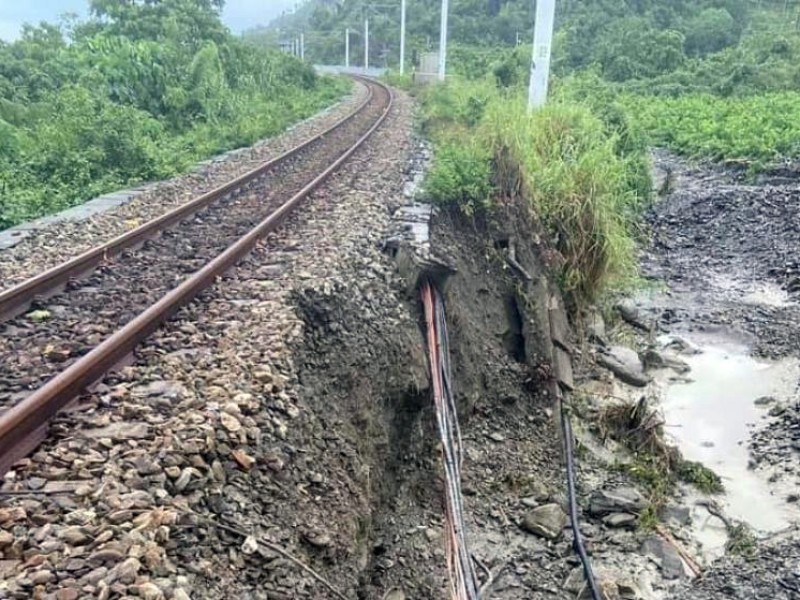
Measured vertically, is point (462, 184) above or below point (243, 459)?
above

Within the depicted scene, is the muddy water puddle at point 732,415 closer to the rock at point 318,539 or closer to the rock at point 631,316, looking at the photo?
the rock at point 631,316

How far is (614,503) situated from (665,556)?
0.64m

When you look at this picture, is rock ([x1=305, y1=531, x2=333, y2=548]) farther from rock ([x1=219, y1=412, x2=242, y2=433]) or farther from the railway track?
the railway track

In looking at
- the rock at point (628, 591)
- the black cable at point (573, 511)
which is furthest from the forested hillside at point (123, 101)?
the rock at point (628, 591)

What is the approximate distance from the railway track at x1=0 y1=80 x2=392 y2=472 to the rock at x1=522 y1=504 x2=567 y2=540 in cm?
344

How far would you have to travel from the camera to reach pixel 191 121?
57.9 ft

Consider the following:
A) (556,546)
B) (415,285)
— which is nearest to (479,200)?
(415,285)

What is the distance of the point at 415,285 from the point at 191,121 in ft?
41.8

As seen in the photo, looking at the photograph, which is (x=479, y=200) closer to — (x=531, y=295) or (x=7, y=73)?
(x=531, y=295)

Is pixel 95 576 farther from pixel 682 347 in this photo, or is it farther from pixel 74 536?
pixel 682 347

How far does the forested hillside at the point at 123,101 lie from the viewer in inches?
451

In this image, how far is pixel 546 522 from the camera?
20.8ft

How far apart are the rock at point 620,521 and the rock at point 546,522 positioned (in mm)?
477

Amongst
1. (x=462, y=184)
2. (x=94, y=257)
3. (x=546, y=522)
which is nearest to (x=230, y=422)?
(x=546, y=522)
